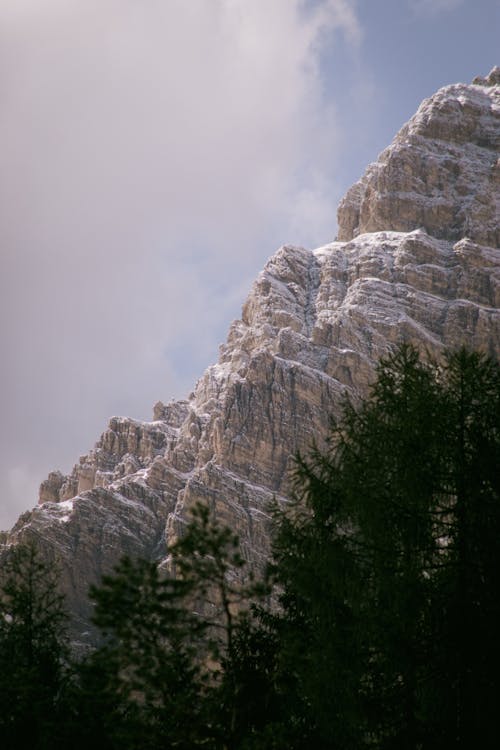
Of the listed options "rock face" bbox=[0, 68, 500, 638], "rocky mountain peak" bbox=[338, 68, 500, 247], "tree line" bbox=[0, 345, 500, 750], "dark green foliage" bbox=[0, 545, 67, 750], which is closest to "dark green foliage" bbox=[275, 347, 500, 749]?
"tree line" bbox=[0, 345, 500, 750]

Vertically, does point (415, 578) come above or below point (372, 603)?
above

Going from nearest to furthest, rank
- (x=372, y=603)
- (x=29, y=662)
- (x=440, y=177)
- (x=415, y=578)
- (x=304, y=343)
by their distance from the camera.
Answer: (x=415, y=578), (x=372, y=603), (x=29, y=662), (x=304, y=343), (x=440, y=177)

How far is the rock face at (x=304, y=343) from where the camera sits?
4422 inches

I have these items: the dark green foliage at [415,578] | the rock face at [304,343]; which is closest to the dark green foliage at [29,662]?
the dark green foliage at [415,578]

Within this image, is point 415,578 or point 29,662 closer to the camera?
point 415,578

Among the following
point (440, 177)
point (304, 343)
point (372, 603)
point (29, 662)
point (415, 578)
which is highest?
point (440, 177)

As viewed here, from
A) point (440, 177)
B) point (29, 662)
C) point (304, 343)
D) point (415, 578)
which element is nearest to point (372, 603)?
point (415, 578)

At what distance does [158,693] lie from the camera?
35.6 ft

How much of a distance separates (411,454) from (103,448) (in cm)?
14456

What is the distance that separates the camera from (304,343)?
124 metres

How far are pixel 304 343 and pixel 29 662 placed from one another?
10597 centimetres

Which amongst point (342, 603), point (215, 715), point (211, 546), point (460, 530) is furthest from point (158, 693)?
point (460, 530)

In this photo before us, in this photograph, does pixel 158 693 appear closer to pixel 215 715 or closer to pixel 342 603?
pixel 215 715

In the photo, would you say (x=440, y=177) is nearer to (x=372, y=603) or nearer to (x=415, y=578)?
(x=372, y=603)
